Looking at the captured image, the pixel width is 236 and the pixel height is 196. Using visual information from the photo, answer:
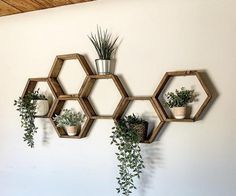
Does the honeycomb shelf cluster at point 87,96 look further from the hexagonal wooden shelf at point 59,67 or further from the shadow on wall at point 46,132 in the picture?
the shadow on wall at point 46,132

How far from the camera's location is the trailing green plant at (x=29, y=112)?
232cm

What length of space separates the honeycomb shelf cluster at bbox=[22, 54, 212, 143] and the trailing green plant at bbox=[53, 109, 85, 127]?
0.05 metres

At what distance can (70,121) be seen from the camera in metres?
2.21

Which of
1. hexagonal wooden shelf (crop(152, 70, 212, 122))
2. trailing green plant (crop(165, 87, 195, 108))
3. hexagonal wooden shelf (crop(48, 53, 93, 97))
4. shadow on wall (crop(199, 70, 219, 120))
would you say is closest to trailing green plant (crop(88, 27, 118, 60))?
hexagonal wooden shelf (crop(48, 53, 93, 97))

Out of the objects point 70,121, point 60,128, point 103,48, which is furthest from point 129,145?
point 103,48

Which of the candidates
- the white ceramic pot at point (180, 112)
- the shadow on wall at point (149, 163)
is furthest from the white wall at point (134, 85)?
the white ceramic pot at point (180, 112)

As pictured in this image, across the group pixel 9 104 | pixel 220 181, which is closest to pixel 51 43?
pixel 9 104

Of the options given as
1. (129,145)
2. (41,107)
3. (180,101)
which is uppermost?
(41,107)

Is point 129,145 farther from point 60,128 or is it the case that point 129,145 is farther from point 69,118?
point 60,128

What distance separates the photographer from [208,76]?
1908mm

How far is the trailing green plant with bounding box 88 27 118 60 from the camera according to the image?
7.07ft

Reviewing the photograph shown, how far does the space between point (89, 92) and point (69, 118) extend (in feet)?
0.85

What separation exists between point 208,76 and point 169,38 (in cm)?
39

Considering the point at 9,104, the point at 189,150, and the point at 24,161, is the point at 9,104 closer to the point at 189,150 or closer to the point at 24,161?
the point at 24,161
